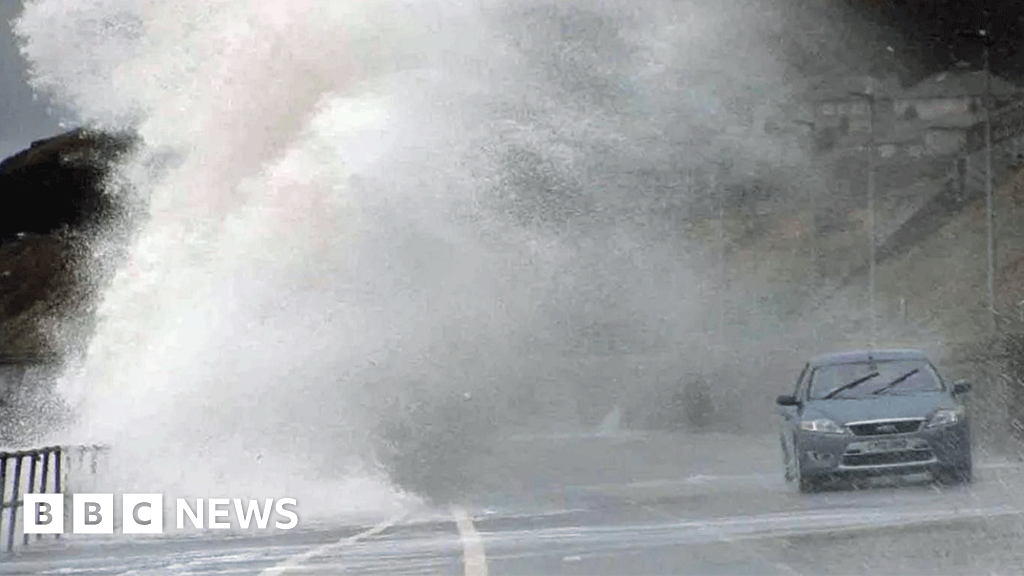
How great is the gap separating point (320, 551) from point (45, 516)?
1.46 m

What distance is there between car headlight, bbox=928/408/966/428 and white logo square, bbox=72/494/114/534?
6.39m

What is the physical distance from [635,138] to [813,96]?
15.2 metres

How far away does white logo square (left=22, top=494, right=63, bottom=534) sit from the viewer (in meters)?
11.1

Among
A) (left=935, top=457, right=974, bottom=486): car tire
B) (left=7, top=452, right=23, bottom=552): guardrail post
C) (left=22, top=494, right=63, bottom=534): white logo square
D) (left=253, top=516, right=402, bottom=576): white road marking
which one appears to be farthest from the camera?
(left=935, top=457, right=974, bottom=486): car tire

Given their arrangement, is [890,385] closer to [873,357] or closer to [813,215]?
[873,357]

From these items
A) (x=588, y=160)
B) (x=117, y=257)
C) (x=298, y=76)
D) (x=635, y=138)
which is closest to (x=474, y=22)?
(x=298, y=76)

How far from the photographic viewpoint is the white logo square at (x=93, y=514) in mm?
10516

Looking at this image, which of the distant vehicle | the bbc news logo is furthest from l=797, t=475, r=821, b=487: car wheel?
the bbc news logo

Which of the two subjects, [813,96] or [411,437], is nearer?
[411,437]

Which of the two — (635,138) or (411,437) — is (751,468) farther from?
(635,138)

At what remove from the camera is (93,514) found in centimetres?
1106

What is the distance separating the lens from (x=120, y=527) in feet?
35.5

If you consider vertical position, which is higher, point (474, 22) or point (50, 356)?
point (474, 22)

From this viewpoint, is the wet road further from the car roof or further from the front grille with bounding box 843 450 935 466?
the car roof
